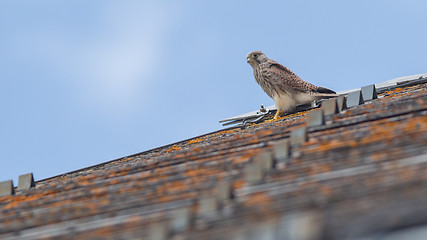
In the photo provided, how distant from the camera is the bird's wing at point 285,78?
739cm

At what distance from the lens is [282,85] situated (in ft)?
24.9

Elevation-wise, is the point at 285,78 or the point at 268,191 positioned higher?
the point at 285,78

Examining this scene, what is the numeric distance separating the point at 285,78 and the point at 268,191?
17.0ft

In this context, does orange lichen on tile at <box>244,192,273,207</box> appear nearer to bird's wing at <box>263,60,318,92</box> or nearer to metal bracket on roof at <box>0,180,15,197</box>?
metal bracket on roof at <box>0,180,15,197</box>

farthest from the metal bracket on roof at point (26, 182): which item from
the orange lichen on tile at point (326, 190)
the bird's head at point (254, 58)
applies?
the bird's head at point (254, 58)

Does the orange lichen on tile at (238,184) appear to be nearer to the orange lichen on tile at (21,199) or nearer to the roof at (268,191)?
the roof at (268,191)

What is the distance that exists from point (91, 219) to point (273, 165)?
0.82 meters

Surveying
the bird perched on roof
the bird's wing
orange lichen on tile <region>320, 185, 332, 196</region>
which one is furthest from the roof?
the bird's wing

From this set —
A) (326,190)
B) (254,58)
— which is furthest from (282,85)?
(326,190)

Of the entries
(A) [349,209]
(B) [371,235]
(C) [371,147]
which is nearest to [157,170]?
(C) [371,147]

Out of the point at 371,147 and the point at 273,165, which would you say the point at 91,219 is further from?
the point at 371,147

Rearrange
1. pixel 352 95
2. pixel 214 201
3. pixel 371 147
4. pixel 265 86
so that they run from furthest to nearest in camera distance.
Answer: pixel 265 86 < pixel 352 95 < pixel 371 147 < pixel 214 201

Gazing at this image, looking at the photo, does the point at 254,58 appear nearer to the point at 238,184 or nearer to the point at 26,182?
the point at 26,182

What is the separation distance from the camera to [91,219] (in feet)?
9.73
